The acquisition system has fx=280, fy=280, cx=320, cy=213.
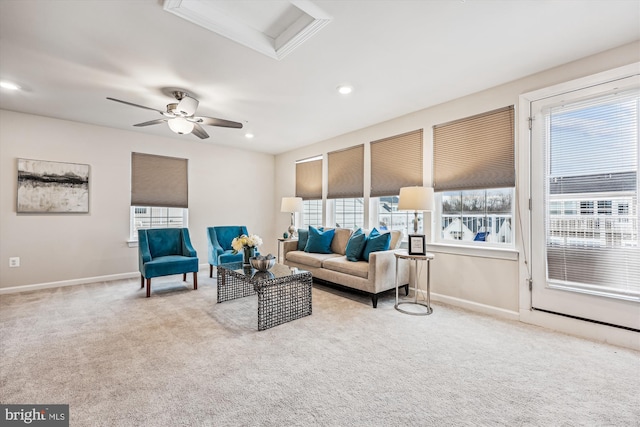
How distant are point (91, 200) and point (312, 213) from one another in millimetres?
3769

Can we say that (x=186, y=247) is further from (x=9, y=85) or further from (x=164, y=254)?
(x=9, y=85)

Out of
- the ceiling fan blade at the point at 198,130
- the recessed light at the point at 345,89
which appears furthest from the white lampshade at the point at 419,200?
the ceiling fan blade at the point at 198,130

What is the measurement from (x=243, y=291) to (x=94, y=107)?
3184mm

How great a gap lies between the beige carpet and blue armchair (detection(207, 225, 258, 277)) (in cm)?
134

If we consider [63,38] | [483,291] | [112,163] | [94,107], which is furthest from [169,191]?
[483,291]

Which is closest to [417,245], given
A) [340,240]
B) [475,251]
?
[475,251]

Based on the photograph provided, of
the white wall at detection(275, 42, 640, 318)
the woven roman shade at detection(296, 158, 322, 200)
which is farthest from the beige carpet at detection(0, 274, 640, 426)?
the woven roman shade at detection(296, 158, 322, 200)

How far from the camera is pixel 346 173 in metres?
4.97

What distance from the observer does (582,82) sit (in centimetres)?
261

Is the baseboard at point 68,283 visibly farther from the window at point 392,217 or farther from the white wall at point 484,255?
the white wall at point 484,255

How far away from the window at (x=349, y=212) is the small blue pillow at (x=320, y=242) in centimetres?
Answer: 51

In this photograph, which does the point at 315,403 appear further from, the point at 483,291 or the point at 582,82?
the point at 582,82

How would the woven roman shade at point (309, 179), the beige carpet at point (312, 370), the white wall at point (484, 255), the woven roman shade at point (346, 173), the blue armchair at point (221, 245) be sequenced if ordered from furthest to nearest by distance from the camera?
the woven roman shade at point (309, 179) → the woven roman shade at point (346, 173) → the blue armchair at point (221, 245) → the white wall at point (484, 255) → the beige carpet at point (312, 370)

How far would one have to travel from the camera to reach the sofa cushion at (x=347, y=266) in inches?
137
